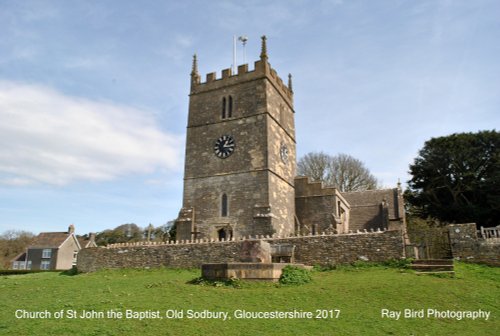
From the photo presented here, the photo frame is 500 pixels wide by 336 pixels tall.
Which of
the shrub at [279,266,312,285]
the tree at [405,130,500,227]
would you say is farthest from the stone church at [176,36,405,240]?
the shrub at [279,266,312,285]

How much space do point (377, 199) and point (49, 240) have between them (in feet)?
150

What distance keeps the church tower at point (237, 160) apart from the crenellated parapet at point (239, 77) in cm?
7

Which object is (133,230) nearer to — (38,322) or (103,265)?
(103,265)

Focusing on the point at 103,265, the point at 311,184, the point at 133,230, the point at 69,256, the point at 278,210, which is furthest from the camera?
the point at 133,230

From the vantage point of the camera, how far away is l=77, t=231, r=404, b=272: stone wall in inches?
669

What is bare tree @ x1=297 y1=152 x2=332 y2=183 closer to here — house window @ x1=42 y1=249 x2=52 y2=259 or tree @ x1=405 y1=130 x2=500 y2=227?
tree @ x1=405 y1=130 x2=500 y2=227

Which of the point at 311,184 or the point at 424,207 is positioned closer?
the point at 311,184

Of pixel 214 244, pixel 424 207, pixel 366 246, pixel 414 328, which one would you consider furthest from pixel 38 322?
pixel 424 207

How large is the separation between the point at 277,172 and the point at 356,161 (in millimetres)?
23815

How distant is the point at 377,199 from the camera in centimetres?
3475

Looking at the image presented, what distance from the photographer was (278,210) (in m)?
25.2

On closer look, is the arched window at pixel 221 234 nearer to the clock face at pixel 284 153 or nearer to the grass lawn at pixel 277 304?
the clock face at pixel 284 153

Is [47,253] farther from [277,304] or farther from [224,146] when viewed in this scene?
[277,304]

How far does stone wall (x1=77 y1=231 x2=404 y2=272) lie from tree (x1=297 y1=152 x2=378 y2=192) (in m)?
27.6
